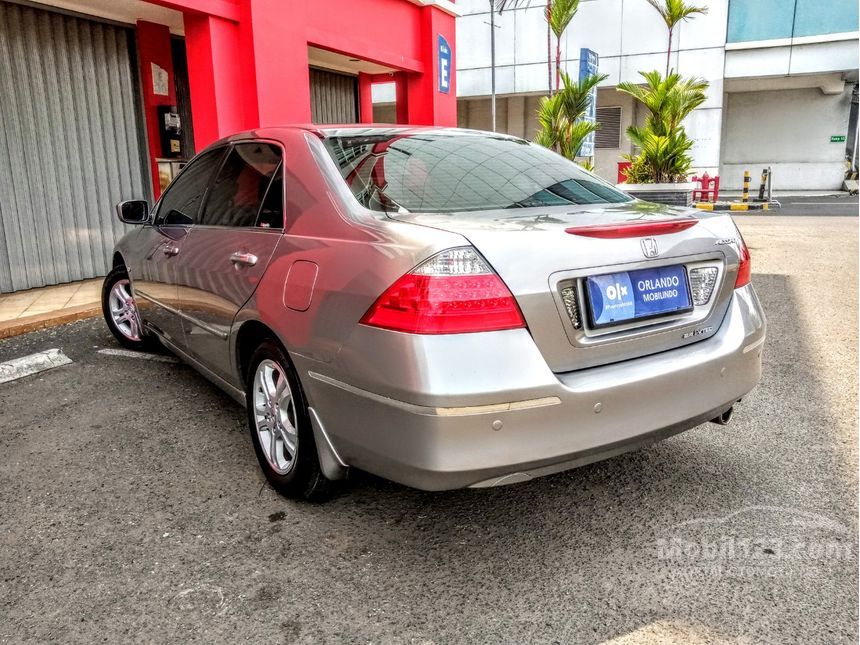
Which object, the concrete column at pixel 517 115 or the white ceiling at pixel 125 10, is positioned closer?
the white ceiling at pixel 125 10

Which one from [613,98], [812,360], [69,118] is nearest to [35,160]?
[69,118]

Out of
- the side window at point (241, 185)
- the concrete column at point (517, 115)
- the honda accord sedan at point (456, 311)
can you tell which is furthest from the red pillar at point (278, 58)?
the concrete column at point (517, 115)

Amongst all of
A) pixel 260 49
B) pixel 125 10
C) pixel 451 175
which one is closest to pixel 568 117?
pixel 260 49

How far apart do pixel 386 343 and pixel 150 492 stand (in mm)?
1516

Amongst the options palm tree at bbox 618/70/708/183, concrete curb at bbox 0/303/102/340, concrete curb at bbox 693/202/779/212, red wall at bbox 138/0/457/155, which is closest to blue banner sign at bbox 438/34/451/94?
red wall at bbox 138/0/457/155

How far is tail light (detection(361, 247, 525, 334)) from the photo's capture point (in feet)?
6.89

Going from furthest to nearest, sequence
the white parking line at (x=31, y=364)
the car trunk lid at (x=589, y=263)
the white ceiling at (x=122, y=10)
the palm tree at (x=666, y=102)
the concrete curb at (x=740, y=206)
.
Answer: the concrete curb at (x=740, y=206) < the palm tree at (x=666, y=102) < the white ceiling at (x=122, y=10) < the white parking line at (x=31, y=364) < the car trunk lid at (x=589, y=263)

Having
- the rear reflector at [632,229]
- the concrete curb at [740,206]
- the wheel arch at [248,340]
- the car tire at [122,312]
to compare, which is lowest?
the concrete curb at [740,206]

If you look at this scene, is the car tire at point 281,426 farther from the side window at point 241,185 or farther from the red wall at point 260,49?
the red wall at point 260,49

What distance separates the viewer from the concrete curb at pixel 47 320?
569cm

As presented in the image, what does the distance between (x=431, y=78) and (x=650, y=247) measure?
9735 millimetres

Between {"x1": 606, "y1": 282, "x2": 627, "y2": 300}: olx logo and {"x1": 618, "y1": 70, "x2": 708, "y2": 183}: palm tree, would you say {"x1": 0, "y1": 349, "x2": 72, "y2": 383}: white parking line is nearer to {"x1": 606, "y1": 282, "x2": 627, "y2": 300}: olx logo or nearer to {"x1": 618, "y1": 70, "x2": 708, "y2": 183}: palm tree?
{"x1": 606, "y1": 282, "x2": 627, "y2": 300}: olx logo

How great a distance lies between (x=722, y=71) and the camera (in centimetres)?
2139

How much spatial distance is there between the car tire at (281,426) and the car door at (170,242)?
1067 millimetres
